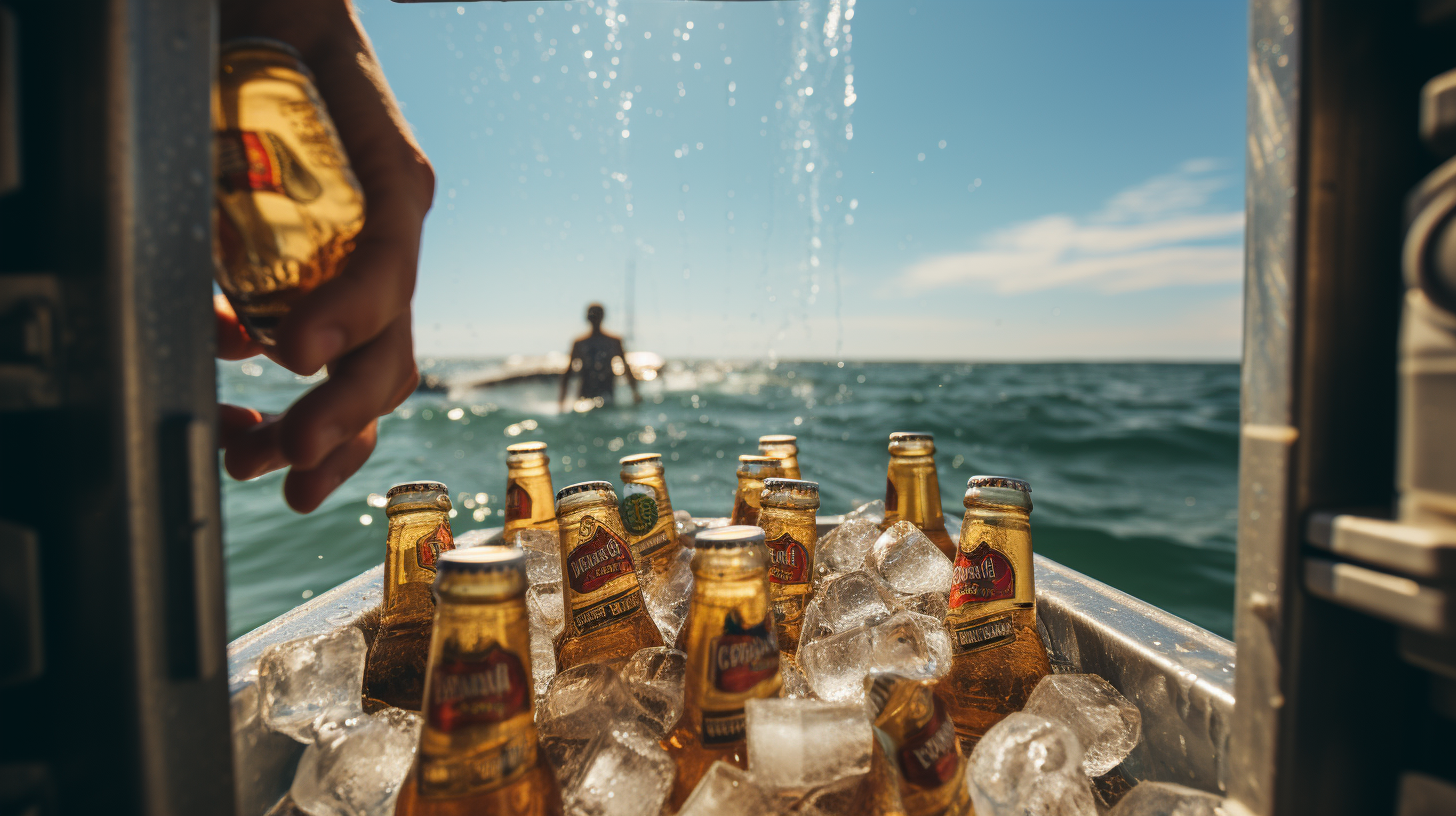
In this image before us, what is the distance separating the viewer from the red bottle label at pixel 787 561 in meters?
1.23

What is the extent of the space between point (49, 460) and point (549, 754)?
2.43 ft

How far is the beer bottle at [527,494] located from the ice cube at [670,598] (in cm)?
30

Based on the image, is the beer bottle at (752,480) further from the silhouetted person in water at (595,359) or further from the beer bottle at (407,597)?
the silhouetted person in water at (595,359)

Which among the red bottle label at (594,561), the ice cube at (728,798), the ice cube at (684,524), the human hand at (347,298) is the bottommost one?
the ice cube at (728,798)

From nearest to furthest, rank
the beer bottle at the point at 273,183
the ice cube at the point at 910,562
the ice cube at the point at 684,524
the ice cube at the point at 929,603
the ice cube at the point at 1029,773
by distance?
the beer bottle at the point at 273,183 < the ice cube at the point at 1029,773 < the ice cube at the point at 929,603 < the ice cube at the point at 910,562 < the ice cube at the point at 684,524

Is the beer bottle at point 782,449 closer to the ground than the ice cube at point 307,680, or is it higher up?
higher up

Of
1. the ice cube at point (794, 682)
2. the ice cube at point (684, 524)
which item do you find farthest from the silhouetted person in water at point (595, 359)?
the ice cube at point (794, 682)

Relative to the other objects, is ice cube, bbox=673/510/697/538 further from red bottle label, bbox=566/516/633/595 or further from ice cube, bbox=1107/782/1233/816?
ice cube, bbox=1107/782/1233/816

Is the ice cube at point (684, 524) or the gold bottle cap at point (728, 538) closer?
the gold bottle cap at point (728, 538)

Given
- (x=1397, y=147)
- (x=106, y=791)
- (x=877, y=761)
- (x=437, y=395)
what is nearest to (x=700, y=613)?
(x=877, y=761)

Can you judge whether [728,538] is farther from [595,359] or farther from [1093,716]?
[595,359]

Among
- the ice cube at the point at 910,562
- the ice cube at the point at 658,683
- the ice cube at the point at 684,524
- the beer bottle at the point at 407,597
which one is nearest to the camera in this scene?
the ice cube at the point at 658,683

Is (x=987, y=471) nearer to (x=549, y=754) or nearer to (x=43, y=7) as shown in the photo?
(x=549, y=754)

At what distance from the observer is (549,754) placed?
93 centimetres
